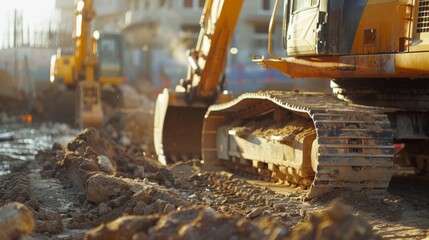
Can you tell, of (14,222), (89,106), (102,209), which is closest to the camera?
(14,222)

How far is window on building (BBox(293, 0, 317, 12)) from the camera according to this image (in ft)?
30.6

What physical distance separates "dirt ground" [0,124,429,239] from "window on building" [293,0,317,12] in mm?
2081

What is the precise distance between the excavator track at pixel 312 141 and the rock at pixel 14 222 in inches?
145

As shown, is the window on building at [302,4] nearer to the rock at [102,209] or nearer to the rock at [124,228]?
the rock at [102,209]

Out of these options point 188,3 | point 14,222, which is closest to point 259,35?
point 188,3

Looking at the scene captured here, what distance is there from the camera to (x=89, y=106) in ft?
70.1

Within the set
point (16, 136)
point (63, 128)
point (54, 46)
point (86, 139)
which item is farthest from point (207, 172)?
point (54, 46)

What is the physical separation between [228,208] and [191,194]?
1.43 metres

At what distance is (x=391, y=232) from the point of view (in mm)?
7277

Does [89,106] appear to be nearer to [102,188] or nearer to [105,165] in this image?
[105,165]

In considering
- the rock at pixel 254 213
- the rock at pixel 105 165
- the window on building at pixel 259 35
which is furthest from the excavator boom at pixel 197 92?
the window on building at pixel 259 35

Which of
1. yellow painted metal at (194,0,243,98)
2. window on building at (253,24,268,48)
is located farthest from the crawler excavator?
window on building at (253,24,268,48)

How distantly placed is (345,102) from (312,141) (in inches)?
28.5

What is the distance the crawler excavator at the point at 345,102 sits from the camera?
839cm
